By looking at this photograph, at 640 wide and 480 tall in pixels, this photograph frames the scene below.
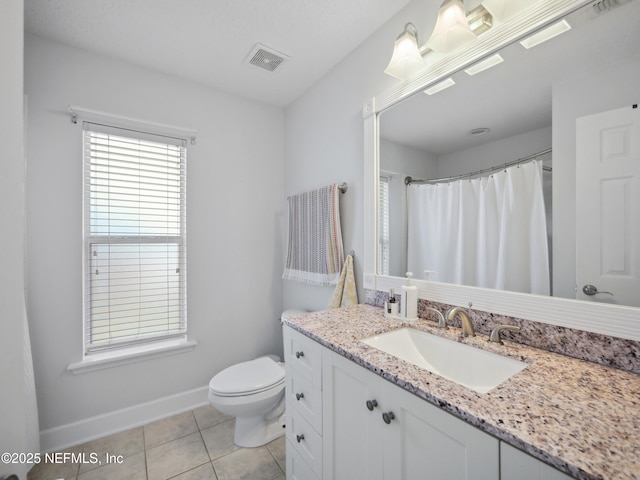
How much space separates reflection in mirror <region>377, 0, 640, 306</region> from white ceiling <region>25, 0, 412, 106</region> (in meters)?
0.66

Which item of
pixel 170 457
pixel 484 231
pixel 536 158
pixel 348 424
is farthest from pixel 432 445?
pixel 170 457

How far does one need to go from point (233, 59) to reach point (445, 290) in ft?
6.57

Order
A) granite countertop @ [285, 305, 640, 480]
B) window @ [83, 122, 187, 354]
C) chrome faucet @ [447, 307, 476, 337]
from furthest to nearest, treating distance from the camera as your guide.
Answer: window @ [83, 122, 187, 354], chrome faucet @ [447, 307, 476, 337], granite countertop @ [285, 305, 640, 480]

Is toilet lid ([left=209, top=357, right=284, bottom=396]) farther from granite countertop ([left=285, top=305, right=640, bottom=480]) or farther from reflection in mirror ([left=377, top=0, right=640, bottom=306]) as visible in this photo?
reflection in mirror ([left=377, top=0, right=640, bottom=306])

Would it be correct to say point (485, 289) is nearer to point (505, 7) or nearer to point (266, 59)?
point (505, 7)

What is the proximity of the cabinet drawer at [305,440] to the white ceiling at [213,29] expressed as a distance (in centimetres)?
208

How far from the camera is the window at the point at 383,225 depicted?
161cm

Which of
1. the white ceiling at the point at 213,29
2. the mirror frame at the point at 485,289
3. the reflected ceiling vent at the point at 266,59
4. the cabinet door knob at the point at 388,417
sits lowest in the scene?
the cabinet door knob at the point at 388,417

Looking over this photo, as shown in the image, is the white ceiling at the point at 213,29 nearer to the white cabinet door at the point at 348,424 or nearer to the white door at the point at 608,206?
the white door at the point at 608,206

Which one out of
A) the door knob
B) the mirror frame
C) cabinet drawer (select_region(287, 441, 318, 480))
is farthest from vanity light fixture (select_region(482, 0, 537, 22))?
cabinet drawer (select_region(287, 441, 318, 480))

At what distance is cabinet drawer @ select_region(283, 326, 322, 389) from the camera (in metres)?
1.15

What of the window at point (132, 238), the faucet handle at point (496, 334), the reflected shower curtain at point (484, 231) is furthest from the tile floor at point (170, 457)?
the reflected shower curtain at point (484, 231)

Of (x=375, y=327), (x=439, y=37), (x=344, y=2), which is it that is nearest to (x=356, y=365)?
(x=375, y=327)

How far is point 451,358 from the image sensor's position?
1102 mm
